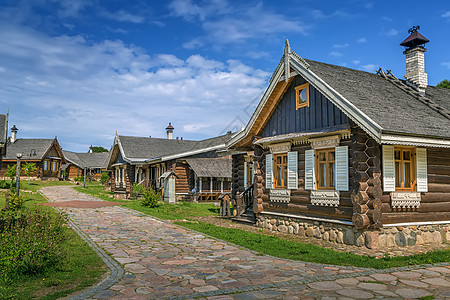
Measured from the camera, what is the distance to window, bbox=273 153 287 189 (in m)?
14.4

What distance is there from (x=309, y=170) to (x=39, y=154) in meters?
53.8

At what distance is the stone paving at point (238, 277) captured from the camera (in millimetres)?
6254

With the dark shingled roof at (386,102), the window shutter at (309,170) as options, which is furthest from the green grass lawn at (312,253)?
the dark shingled roof at (386,102)

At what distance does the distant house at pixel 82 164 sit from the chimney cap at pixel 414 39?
56019 mm

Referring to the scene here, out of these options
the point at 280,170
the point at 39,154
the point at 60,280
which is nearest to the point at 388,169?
the point at 280,170

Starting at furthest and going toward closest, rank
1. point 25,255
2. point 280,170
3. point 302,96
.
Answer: point 280,170, point 302,96, point 25,255

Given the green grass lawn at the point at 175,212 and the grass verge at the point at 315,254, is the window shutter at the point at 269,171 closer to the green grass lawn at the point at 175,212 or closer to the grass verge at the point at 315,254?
the grass verge at the point at 315,254

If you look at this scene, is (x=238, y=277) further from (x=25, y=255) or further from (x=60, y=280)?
(x=25, y=255)

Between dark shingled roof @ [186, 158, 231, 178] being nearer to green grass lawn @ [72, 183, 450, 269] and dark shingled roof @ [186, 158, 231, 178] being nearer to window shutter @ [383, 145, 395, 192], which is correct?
green grass lawn @ [72, 183, 450, 269]

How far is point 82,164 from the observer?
6644 centimetres

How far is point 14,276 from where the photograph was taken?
6.93 metres

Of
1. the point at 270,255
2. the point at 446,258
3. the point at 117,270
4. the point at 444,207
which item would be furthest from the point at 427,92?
the point at 117,270

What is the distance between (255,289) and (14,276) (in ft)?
14.1

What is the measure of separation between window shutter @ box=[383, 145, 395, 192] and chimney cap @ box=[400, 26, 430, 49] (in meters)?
6.61
